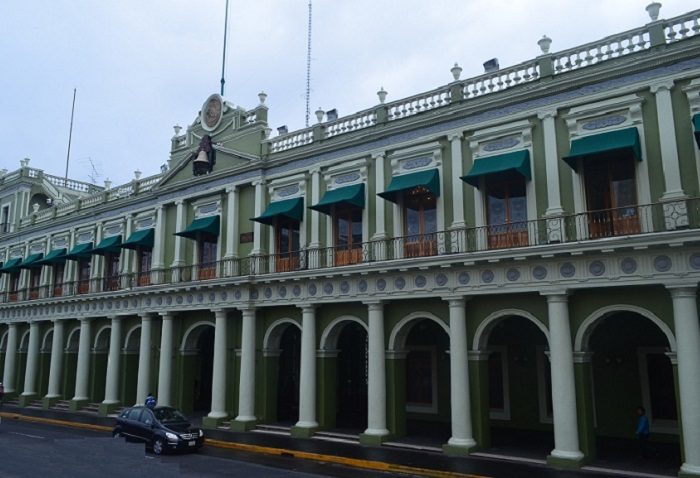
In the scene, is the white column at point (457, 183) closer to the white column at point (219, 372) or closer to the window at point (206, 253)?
the white column at point (219, 372)

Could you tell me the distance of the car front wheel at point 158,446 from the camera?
18.0m

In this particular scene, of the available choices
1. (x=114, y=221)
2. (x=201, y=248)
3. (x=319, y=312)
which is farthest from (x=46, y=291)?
(x=319, y=312)

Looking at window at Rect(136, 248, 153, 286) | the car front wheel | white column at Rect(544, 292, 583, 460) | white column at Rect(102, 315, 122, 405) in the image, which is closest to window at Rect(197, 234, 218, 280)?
window at Rect(136, 248, 153, 286)

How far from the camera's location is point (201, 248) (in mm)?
25984

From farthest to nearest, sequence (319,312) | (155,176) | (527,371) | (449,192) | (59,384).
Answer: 1. (59,384)
2. (155,176)
3. (319,312)
4. (527,371)
5. (449,192)

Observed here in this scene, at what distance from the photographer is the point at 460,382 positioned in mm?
17422

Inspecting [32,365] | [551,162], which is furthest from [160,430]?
[32,365]

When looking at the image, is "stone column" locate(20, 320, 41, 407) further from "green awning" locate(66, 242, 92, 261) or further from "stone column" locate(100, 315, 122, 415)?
"stone column" locate(100, 315, 122, 415)

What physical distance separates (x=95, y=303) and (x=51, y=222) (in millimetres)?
8161

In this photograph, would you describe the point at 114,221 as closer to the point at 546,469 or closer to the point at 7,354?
the point at 7,354

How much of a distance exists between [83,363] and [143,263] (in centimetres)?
627

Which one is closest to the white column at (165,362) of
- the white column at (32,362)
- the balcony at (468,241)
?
the balcony at (468,241)

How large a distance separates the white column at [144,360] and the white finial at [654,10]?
2267 cm

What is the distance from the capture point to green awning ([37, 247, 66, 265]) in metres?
32.5
